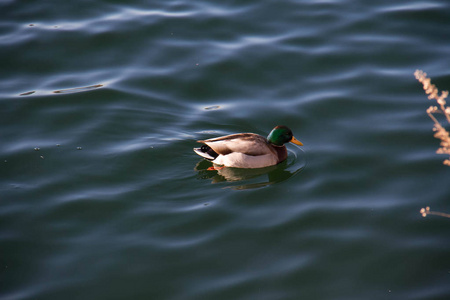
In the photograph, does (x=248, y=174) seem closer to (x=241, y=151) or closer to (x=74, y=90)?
(x=241, y=151)

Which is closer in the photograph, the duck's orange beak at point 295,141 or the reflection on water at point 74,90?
the duck's orange beak at point 295,141

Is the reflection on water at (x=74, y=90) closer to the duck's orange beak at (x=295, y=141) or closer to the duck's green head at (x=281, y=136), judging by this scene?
the duck's green head at (x=281, y=136)

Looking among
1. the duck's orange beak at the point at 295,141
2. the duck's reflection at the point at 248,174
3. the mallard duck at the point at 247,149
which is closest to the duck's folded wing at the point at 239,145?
the mallard duck at the point at 247,149

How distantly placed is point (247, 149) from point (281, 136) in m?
0.52

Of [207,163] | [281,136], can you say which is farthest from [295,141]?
[207,163]

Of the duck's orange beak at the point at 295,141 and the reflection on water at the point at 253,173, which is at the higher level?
the duck's orange beak at the point at 295,141

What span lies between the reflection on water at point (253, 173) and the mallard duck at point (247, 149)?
92 millimetres

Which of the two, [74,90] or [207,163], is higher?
[74,90]

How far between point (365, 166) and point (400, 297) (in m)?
2.36

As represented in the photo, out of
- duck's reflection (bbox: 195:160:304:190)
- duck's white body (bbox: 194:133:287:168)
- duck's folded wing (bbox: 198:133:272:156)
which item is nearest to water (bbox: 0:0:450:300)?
duck's reflection (bbox: 195:160:304:190)

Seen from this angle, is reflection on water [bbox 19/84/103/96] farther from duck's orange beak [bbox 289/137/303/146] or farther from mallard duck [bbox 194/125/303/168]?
duck's orange beak [bbox 289/137/303/146]

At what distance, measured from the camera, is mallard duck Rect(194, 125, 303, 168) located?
802 centimetres

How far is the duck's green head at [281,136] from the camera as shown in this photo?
812cm

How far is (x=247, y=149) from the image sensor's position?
8078 millimetres
